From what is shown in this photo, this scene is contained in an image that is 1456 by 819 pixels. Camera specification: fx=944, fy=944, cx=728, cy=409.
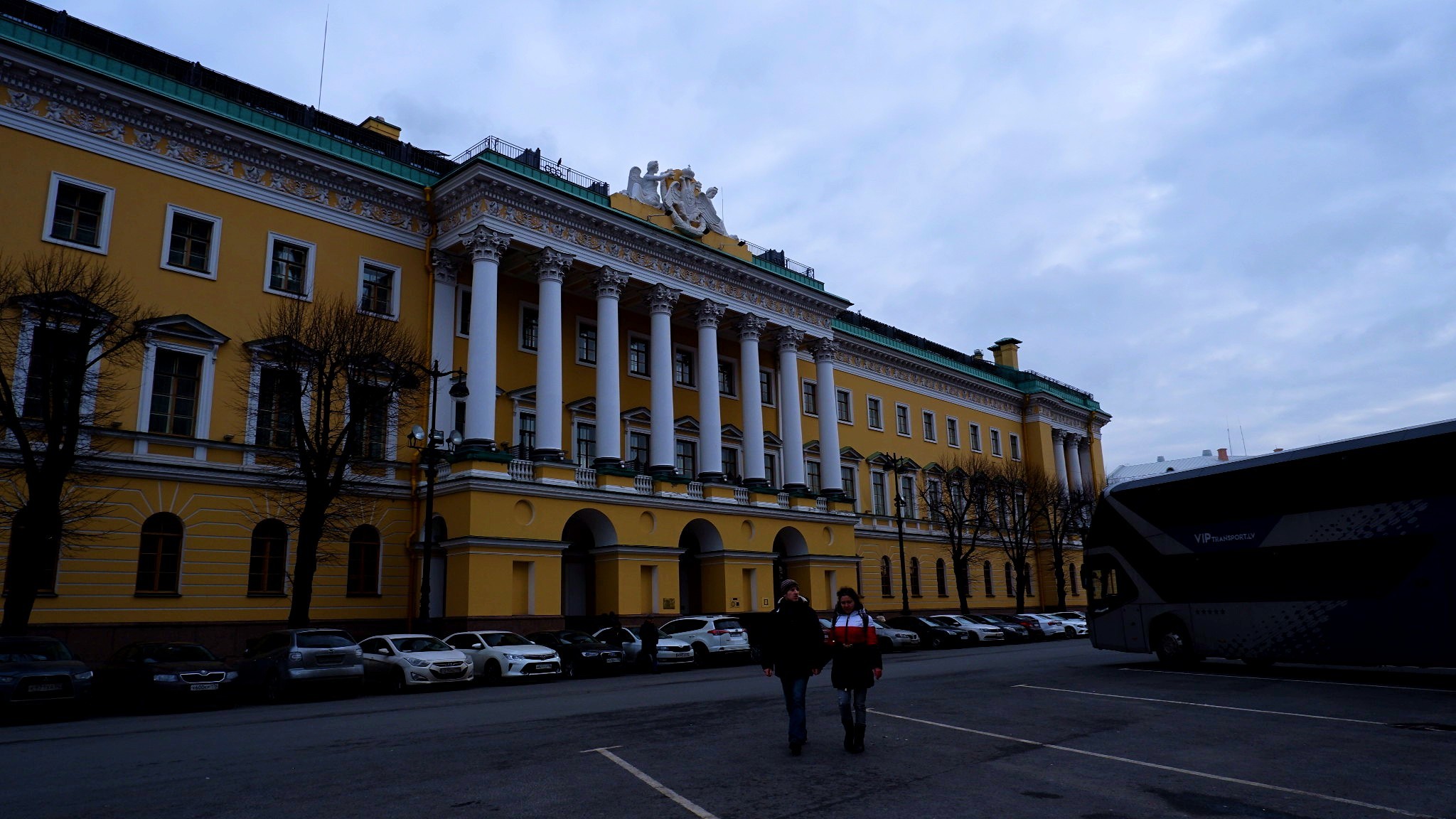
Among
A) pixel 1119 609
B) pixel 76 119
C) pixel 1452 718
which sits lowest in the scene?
pixel 1452 718

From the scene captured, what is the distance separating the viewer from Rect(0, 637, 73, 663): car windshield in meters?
16.3

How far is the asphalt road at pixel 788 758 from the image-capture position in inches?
297

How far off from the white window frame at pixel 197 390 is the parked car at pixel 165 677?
8197 mm

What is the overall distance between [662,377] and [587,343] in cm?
353

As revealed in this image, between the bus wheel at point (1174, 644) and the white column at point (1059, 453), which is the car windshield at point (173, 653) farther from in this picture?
the white column at point (1059, 453)

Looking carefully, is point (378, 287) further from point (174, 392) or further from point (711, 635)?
point (711, 635)

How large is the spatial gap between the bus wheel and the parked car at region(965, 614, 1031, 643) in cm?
1989

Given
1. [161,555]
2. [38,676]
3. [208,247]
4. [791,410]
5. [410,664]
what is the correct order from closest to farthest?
1. [38,676]
2. [410,664]
3. [161,555]
4. [208,247]
5. [791,410]

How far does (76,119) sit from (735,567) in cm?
2538

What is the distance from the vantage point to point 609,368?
34.2 m

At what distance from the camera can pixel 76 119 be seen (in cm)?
2580

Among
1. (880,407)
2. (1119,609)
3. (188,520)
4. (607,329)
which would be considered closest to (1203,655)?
(1119,609)

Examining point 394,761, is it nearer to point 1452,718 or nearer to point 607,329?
point 1452,718

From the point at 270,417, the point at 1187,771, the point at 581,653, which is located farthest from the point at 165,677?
the point at 1187,771
